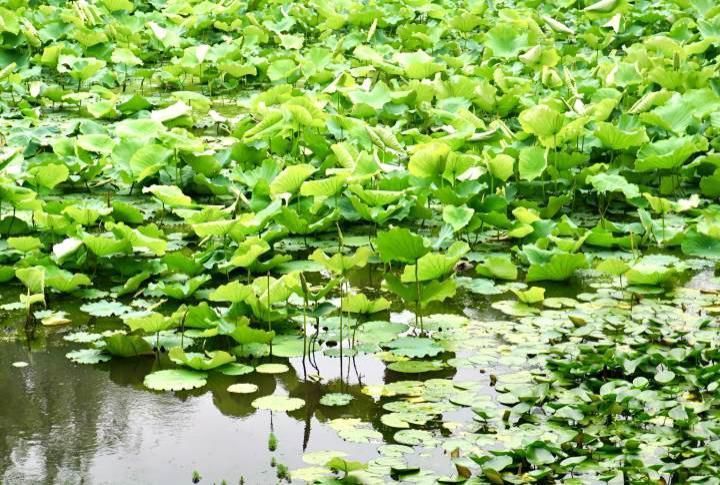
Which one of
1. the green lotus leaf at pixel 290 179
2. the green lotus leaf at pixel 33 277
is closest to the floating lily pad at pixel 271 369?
the green lotus leaf at pixel 33 277

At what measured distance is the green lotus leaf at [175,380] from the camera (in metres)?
2.90

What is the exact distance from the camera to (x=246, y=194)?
4473 mm

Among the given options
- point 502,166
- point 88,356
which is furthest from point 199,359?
point 502,166

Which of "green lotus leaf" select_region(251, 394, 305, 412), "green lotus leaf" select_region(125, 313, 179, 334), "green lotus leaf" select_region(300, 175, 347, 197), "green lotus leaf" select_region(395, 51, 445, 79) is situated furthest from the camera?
"green lotus leaf" select_region(395, 51, 445, 79)

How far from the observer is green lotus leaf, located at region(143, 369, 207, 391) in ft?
9.52

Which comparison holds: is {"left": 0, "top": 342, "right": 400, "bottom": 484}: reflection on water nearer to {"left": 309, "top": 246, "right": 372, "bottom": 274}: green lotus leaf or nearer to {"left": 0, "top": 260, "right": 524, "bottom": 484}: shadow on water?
{"left": 0, "top": 260, "right": 524, "bottom": 484}: shadow on water

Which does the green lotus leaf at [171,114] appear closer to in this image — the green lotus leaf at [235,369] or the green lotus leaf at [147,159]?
the green lotus leaf at [147,159]

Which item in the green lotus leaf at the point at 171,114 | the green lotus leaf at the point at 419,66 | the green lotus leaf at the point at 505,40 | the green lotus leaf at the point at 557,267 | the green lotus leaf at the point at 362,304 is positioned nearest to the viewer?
the green lotus leaf at the point at 362,304

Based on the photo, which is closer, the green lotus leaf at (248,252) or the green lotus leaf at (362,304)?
the green lotus leaf at (362,304)

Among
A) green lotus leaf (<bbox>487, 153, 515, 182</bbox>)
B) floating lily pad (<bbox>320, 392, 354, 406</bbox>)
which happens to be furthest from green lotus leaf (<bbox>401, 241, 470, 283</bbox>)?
green lotus leaf (<bbox>487, 153, 515, 182</bbox>)

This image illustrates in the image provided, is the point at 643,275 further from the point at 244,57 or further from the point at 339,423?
the point at 244,57

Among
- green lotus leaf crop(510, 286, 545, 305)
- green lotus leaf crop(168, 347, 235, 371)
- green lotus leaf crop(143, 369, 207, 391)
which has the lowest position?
green lotus leaf crop(143, 369, 207, 391)

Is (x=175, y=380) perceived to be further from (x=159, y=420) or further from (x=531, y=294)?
(x=531, y=294)

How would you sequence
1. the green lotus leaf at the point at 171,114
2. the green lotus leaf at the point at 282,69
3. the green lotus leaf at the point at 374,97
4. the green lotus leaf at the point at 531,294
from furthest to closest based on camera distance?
1. the green lotus leaf at the point at 282,69
2. the green lotus leaf at the point at 374,97
3. the green lotus leaf at the point at 171,114
4. the green lotus leaf at the point at 531,294
